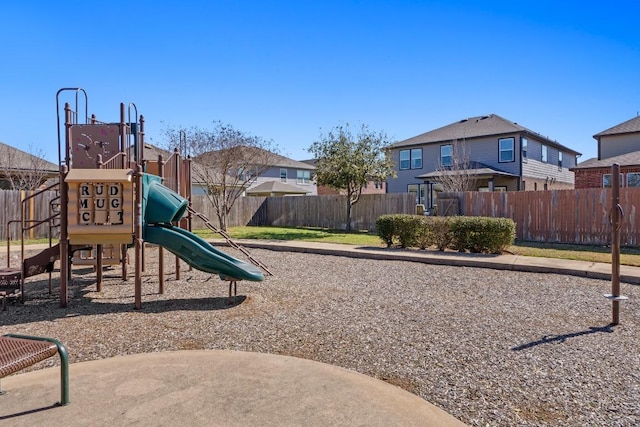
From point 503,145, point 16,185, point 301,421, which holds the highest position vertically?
point 503,145

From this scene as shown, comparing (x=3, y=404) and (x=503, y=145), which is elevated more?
(x=503, y=145)

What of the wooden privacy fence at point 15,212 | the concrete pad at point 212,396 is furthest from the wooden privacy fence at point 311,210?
the concrete pad at point 212,396

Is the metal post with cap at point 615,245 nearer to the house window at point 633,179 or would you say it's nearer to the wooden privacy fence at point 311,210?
the wooden privacy fence at point 311,210

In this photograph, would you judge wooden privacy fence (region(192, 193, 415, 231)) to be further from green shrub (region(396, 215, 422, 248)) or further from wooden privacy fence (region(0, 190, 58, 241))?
green shrub (region(396, 215, 422, 248))

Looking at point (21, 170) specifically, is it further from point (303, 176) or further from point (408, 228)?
point (303, 176)

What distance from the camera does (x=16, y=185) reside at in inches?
986

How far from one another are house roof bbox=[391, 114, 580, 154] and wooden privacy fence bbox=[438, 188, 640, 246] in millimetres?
10853

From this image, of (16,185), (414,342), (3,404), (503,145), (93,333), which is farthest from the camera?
(503,145)

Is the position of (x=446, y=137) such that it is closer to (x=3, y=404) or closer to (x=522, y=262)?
(x=522, y=262)

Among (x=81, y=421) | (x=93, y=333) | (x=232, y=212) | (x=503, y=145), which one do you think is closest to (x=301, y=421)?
(x=81, y=421)

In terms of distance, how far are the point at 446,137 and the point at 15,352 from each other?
93.3 feet

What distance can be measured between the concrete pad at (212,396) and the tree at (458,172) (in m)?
21.5

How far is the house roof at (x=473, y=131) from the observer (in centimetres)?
2698

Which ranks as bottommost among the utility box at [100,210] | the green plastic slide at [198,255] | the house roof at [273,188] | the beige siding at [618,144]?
the green plastic slide at [198,255]
